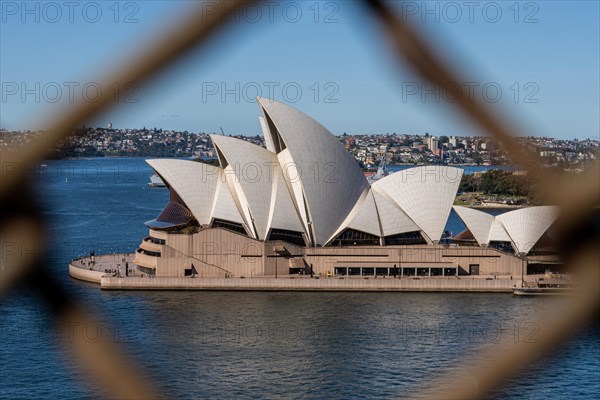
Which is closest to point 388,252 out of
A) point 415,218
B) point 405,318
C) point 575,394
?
point 415,218

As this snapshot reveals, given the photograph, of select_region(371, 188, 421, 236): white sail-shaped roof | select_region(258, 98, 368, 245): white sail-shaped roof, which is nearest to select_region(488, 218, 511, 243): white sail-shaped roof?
select_region(371, 188, 421, 236): white sail-shaped roof

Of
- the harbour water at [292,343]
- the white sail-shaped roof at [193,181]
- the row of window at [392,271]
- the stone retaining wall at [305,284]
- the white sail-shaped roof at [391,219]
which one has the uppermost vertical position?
the white sail-shaped roof at [193,181]

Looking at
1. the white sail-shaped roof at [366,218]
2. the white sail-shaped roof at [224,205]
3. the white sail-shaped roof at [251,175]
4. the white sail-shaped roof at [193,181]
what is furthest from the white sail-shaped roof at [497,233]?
the white sail-shaped roof at [193,181]

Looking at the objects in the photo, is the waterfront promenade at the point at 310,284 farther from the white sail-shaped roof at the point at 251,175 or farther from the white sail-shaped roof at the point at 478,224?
the white sail-shaped roof at the point at 478,224

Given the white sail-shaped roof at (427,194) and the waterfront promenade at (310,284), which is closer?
the waterfront promenade at (310,284)

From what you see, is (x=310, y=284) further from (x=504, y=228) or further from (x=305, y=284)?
(x=504, y=228)

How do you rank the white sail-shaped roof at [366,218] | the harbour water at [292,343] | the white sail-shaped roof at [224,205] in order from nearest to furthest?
the harbour water at [292,343] < the white sail-shaped roof at [224,205] < the white sail-shaped roof at [366,218]

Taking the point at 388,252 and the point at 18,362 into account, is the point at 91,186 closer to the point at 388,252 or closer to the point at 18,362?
the point at 388,252

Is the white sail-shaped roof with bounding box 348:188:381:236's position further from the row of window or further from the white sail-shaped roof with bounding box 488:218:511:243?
the white sail-shaped roof with bounding box 488:218:511:243
